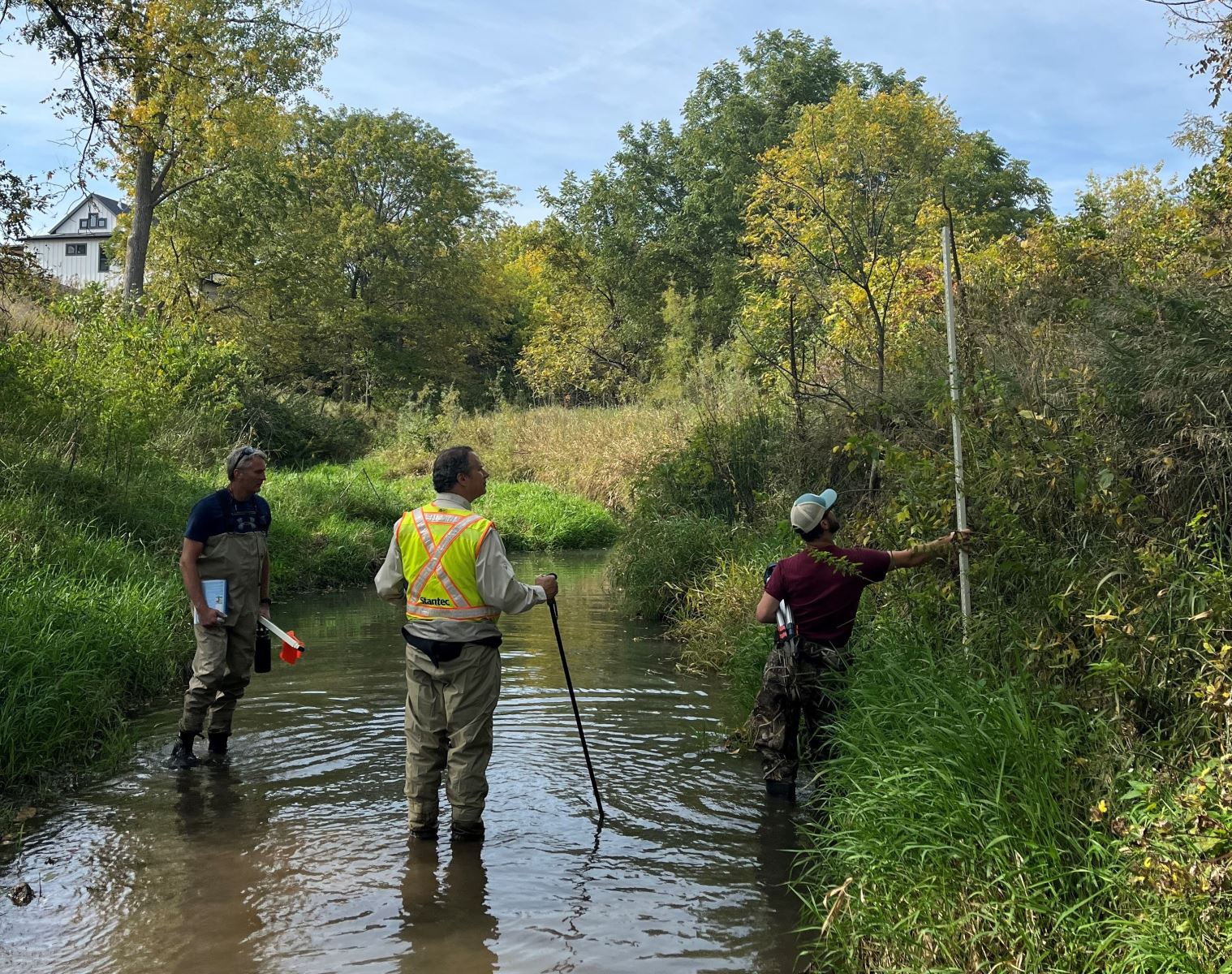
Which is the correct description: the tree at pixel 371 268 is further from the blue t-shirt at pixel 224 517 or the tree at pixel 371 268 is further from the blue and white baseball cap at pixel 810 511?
the blue and white baseball cap at pixel 810 511

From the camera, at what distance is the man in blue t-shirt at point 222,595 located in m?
7.20

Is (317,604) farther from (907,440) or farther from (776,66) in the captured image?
(776,66)

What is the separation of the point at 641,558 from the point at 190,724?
6.95m

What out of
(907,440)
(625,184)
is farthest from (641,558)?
(625,184)

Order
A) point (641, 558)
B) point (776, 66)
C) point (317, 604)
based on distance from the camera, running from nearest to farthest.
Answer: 1. point (641, 558)
2. point (317, 604)
3. point (776, 66)

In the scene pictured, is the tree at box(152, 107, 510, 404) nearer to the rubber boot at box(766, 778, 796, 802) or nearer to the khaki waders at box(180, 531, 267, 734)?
the khaki waders at box(180, 531, 267, 734)

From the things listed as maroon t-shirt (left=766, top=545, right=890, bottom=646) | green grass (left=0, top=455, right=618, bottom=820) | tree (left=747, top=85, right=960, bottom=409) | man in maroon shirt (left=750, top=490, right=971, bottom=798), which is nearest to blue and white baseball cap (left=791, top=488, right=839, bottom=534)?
man in maroon shirt (left=750, top=490, right=971, bottom=798)

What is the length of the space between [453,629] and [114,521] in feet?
27.0

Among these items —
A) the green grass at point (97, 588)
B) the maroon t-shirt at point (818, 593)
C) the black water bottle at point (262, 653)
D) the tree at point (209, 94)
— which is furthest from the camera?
the tree at point (209, 94)

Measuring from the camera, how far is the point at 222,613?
7.24 m

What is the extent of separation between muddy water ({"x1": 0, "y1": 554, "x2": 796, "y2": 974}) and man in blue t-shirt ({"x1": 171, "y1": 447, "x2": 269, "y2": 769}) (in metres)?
0.37

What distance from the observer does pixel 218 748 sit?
7.52 meters

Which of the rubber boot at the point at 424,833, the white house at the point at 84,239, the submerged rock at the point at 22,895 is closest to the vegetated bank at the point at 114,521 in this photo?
the submerged rock at the point at 22,895

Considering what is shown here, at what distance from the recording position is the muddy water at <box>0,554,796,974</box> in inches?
182
